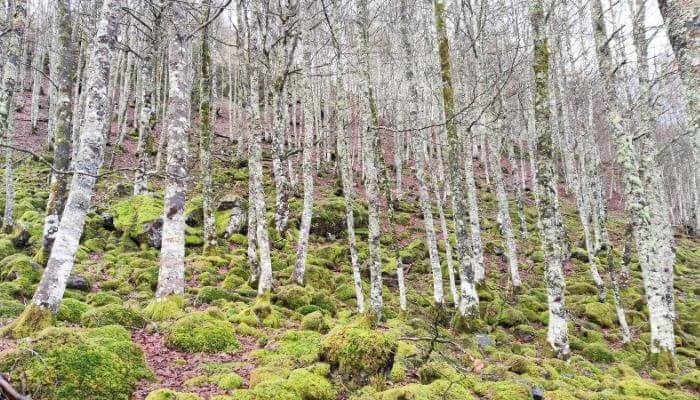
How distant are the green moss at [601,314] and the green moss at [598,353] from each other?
2.73 meters

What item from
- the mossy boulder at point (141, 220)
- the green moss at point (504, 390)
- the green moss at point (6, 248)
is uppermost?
the mossy boulder at point (141, 220)

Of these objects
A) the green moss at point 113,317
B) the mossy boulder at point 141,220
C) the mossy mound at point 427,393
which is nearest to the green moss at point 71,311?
the green moss at point 113,317

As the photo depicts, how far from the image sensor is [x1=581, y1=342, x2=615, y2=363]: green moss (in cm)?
933

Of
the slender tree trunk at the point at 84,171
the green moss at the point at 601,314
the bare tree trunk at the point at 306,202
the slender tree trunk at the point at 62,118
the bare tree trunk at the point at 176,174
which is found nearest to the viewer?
the slender tree trunk at the point at 84,171

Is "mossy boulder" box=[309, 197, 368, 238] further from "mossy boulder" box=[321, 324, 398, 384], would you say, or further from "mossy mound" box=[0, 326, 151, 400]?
"mossy mound" box=[0, 326, 151, 400]

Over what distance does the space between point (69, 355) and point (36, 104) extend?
83.9 ft

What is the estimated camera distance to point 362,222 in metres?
18.1

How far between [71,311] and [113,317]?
2.42ft

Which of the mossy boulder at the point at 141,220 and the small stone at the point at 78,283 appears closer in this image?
the small stone at the point at 78,283

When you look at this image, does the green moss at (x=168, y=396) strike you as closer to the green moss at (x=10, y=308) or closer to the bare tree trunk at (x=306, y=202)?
the green moss at (x=10, y=308)

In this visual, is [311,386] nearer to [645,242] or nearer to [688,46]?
[688,46]

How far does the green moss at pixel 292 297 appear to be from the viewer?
9391mm

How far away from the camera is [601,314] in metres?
12.2

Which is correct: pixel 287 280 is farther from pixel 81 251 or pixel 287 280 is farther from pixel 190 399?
pixel 190 399
